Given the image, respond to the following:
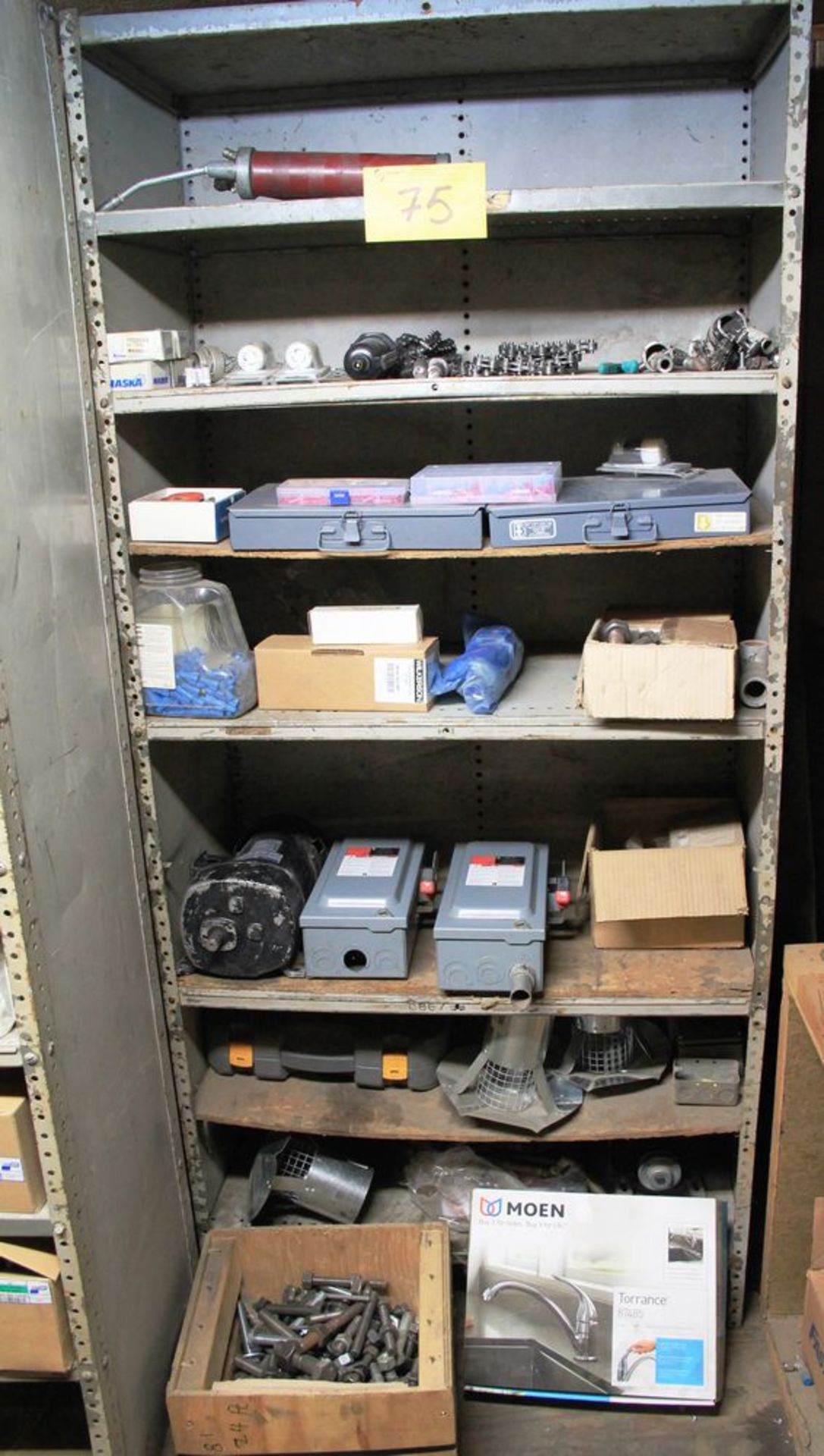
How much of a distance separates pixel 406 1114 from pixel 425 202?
151 centimetres

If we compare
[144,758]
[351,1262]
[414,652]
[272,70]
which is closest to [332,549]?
[414,652]

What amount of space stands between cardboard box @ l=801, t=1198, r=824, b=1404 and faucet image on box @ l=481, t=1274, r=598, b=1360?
13.5 inches

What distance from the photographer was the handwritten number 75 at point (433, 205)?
5.35 feet

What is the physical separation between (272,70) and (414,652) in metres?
0.96

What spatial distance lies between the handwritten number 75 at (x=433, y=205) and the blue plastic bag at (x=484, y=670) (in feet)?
2.13

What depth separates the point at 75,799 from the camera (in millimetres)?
1736

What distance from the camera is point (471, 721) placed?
6.11ft

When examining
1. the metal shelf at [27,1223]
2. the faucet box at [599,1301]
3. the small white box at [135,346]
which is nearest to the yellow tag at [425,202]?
the small white box at [135,346]

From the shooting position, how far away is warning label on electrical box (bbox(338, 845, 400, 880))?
2102 mm

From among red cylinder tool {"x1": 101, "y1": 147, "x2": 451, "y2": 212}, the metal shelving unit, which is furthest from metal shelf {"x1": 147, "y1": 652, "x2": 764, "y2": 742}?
red cylinder tool {"x1": 101, "y1": 147, "x2": 451, "y2": 212}

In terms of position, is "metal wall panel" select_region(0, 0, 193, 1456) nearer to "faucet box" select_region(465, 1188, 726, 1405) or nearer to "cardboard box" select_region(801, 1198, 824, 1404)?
"faucet box" select_region(465, 1188, 726, 1405)

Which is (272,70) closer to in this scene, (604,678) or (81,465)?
(81,465)

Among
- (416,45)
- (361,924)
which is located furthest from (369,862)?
(416,45)

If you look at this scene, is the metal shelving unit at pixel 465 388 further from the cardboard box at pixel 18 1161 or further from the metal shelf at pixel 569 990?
the cardboard box at pixel 18 1161
